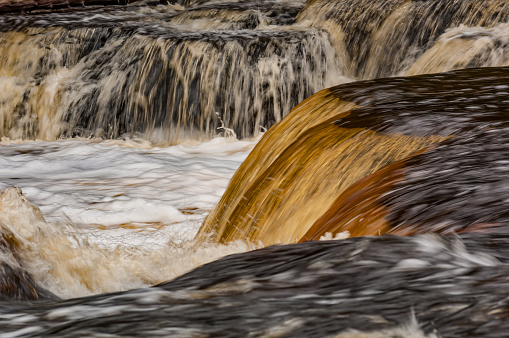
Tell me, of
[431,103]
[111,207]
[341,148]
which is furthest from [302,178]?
[111,207]

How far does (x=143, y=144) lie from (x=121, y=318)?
25.1ft

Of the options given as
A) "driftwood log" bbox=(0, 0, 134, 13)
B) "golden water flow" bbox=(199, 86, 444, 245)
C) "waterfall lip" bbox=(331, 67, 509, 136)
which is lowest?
"golden water flow" bbox=(199, 86, 444, 245)

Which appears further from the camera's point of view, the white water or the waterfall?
the waterfall

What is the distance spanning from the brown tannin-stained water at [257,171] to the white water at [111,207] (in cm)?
2

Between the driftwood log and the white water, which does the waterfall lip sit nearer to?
the white water

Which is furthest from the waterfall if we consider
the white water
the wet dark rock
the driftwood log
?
the wet dark rock

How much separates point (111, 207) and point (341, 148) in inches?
119

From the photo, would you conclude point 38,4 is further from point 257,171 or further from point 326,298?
point 326,298

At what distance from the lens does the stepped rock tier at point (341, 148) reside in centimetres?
323

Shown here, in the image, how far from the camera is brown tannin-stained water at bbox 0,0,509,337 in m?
1.48

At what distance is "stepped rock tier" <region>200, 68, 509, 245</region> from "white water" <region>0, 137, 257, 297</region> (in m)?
0.28

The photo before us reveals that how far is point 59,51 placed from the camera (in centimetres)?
1052

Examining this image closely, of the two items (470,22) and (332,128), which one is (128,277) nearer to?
(332,128)

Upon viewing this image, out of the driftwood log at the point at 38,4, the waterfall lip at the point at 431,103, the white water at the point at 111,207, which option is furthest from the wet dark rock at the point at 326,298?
the driftwood log at the point at 38,4
